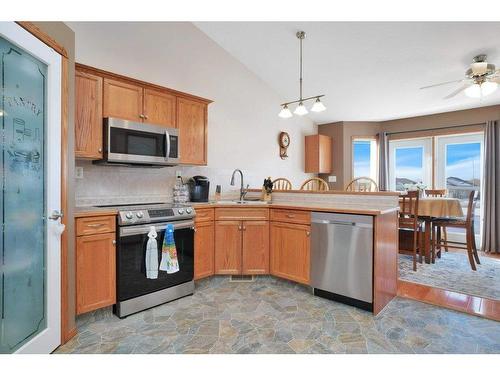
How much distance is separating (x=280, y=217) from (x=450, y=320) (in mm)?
1662

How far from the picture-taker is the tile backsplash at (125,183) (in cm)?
257

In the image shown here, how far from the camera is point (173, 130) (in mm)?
2812

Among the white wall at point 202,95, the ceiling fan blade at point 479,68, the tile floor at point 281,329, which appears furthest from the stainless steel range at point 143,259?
the ceiling fan blade at point 479,68

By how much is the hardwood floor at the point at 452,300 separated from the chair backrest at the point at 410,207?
966mm

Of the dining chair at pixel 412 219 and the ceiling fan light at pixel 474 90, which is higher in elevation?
the ceiling fan light at pixel 474 90

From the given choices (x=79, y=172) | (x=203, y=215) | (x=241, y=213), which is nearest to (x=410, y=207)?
(x=241, y=213)

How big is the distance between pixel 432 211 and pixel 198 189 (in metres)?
3.19

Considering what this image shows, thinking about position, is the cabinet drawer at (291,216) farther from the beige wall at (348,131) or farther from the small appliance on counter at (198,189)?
the beige wall at (348,131)

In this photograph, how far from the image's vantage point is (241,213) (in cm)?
299

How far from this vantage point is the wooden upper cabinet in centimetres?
546

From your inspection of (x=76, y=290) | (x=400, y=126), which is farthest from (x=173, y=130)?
(x=400, y=126)

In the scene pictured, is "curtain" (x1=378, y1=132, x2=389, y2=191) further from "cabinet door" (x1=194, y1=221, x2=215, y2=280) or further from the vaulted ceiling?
"cabinet door" (x1=194, y1=221, x2=215, y2=280)

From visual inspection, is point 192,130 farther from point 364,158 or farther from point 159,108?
point 364,158

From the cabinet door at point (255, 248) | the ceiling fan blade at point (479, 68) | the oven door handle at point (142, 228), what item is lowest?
the cabinet door at point (255, 248)
